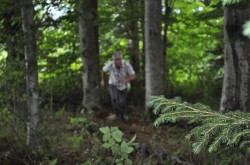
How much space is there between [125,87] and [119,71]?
1.73 ft

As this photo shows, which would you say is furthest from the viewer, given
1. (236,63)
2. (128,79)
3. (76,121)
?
(128,79)

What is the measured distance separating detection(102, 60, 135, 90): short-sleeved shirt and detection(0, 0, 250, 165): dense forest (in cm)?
3

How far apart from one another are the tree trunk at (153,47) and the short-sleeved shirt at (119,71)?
776mm

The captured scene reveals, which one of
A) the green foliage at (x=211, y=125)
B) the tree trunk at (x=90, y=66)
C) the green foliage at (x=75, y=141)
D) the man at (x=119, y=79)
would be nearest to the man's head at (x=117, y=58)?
the man at (x=119, y=79)

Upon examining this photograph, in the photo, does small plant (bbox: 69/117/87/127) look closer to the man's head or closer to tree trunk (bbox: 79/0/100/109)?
the man's head

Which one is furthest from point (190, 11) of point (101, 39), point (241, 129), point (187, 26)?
point (241, 129)

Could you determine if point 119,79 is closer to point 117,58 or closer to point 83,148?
point 117,58

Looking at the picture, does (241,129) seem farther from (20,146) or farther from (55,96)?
(55,96)

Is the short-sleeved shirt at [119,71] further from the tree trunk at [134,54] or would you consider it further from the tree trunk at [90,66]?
the tree trunk at [134,54]

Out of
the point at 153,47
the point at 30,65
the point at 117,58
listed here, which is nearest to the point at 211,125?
the point at 30,65

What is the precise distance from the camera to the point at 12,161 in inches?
249

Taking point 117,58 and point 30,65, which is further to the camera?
point 117,58

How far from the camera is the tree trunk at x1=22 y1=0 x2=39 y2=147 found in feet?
20.9

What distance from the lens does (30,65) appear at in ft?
21.2
